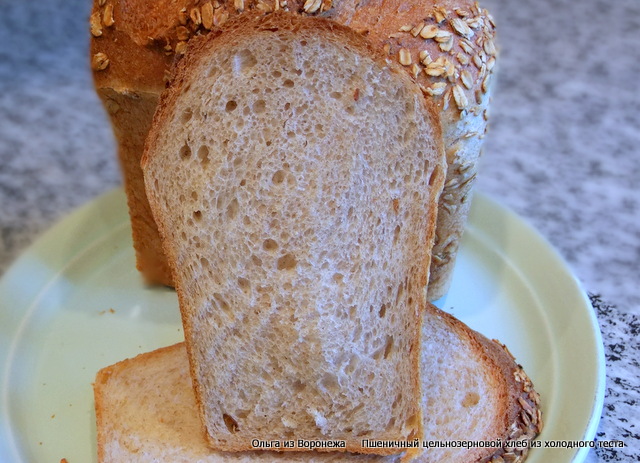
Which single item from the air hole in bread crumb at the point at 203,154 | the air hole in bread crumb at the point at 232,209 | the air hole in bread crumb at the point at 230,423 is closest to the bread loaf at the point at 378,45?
the air hole in bread crumb at the point at 203,154

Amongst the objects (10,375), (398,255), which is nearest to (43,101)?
(10,375)

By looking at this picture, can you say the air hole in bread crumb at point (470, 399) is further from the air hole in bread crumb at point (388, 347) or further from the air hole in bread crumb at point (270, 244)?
the air hole in bread crumb at point (270, 244)

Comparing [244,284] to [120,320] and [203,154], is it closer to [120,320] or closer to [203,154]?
[203,154]

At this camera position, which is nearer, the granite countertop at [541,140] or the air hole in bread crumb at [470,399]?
the air hole in bread crumb at [470,399]

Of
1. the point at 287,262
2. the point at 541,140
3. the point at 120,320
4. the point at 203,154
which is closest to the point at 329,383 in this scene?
the point at 287,262

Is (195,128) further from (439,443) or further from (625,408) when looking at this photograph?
(625,408)

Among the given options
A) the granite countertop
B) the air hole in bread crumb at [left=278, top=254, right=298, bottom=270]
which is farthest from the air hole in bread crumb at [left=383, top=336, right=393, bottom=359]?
the granite countertop

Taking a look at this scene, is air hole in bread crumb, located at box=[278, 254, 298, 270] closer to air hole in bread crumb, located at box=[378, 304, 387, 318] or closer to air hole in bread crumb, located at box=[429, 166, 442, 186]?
air hole in bread crumb, located at box=[378, 304, 387, 318]
